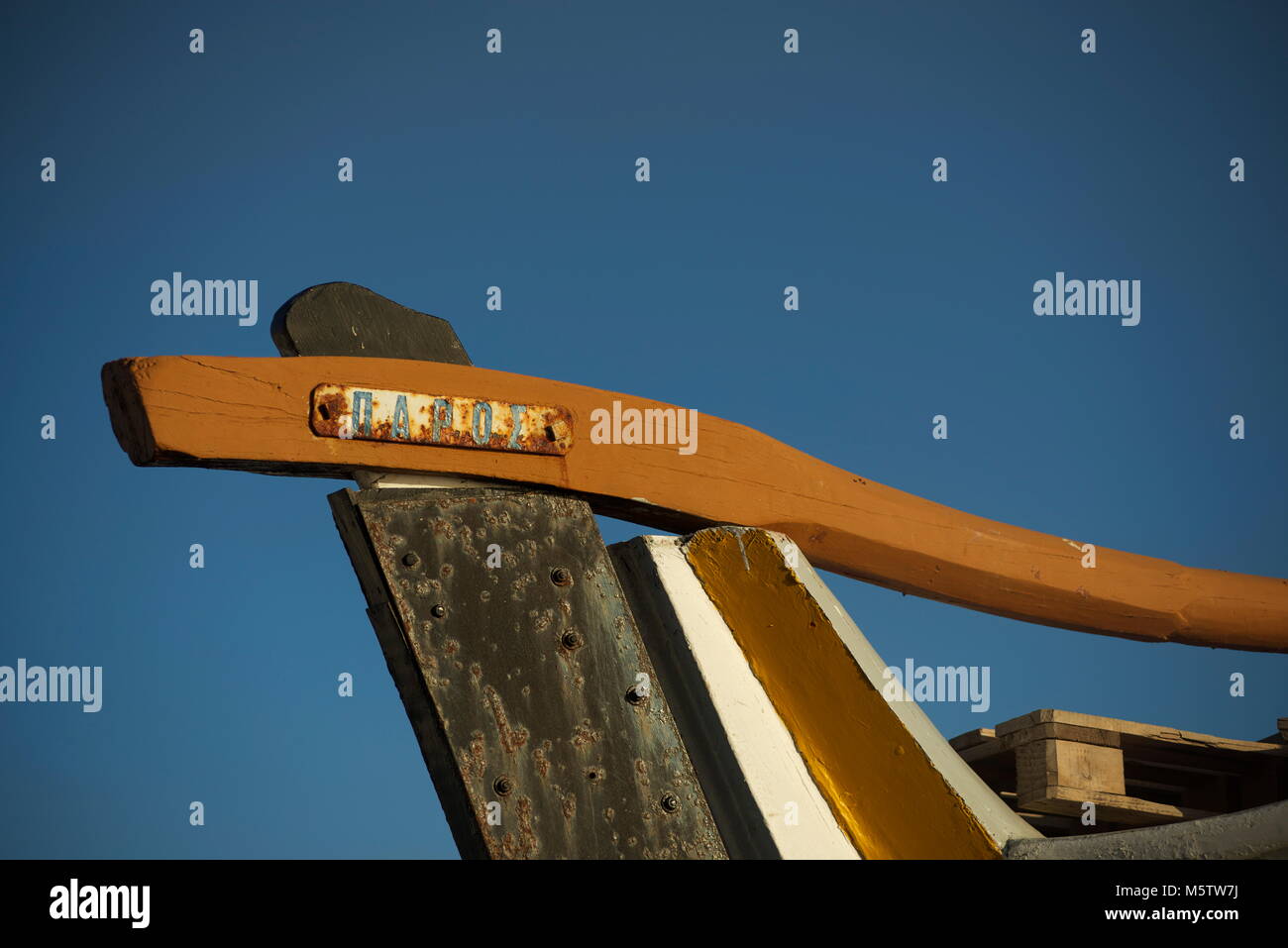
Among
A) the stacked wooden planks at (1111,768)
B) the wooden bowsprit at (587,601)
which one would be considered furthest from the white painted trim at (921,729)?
the stacked wooden planks at (1111,768)

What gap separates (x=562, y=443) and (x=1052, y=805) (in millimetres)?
2614

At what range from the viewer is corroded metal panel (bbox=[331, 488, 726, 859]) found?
228 cm

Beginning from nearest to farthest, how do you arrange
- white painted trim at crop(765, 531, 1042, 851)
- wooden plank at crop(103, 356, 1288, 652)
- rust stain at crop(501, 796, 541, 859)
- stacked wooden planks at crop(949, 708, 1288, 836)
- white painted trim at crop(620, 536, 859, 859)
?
→ rust stain at crop(501, 796, 541, 859)
wooden plank at crop(103, 356, 1288, 652)
white painted trim at crop(620, 536, 859, 859)
white painted trim at crop(765, 531, 1042, 851)
stacked wooden planks at crop(949, 708, 1288, 836)

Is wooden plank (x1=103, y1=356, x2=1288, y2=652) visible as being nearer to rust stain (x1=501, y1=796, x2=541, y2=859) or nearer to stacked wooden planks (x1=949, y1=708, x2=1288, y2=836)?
rust stain (x1=501, y1=796, x2=541, y2=859)

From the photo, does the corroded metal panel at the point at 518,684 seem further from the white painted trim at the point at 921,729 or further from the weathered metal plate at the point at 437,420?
the white painted trim at the point at 921,729

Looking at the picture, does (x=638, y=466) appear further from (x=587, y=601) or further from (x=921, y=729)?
(x=921, y=729)

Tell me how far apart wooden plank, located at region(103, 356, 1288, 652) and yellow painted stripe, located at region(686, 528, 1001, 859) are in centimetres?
16

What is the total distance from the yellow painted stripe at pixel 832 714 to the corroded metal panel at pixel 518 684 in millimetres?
310

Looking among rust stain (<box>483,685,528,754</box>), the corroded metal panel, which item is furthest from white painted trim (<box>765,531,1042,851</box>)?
rust stain (<box>483,685,528,754</box>)

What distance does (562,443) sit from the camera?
104 inches

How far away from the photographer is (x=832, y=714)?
2.69m
